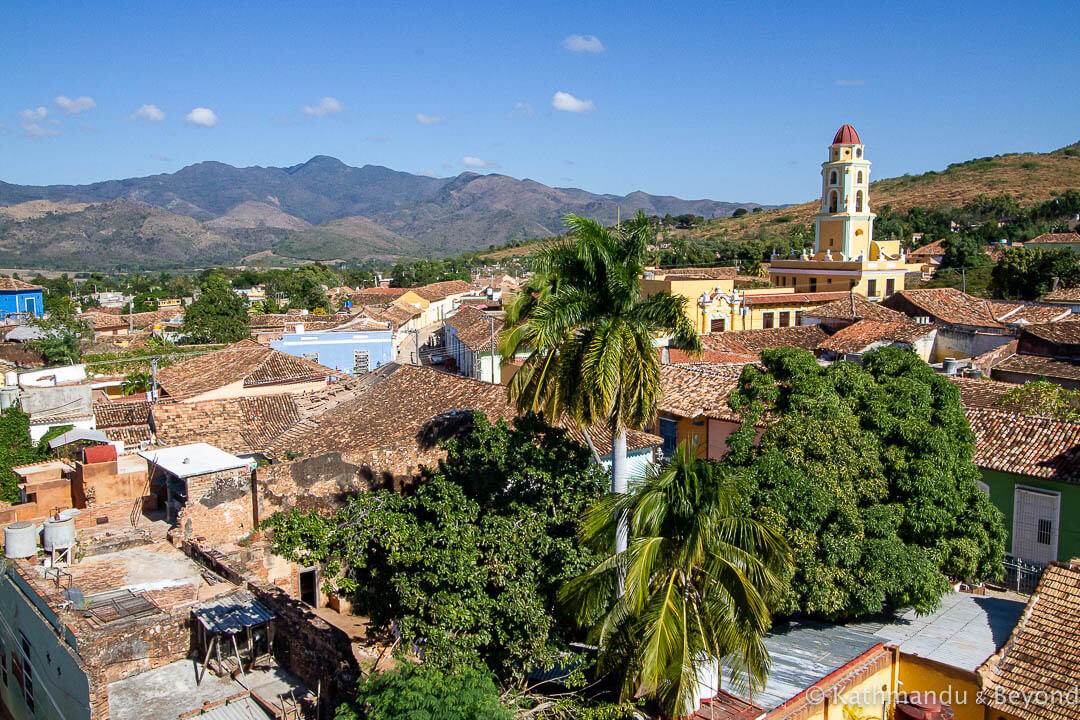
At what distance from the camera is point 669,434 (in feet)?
64.3

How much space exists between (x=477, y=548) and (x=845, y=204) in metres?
39.9

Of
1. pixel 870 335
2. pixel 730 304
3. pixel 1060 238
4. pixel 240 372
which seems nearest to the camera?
pixel 870 335

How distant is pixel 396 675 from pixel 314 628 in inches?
114

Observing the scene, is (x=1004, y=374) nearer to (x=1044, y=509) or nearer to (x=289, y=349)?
(x=1044, y=509)

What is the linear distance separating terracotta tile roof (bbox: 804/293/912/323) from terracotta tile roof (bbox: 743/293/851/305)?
220 cm

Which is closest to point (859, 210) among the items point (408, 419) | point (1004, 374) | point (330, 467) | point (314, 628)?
point (1004, 374)

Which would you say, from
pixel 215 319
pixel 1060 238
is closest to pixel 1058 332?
pixel 215 319

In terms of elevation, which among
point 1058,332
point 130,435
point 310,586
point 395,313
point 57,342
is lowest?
point 310,586

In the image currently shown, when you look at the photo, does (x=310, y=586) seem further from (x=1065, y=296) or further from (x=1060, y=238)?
(x=1060, y=238)

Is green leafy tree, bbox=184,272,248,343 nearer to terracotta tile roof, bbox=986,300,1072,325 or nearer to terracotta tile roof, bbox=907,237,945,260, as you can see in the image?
terracotta tile roof, bbox=986,300,1072,325

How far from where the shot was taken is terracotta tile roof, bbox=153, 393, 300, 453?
20.7 m

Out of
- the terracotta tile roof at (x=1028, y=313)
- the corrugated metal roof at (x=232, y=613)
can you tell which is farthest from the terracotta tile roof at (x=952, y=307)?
the corrugated metal roof at (x=232, y=613)

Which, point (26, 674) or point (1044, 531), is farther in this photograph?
point (1044, 531)

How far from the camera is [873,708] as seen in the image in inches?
400
